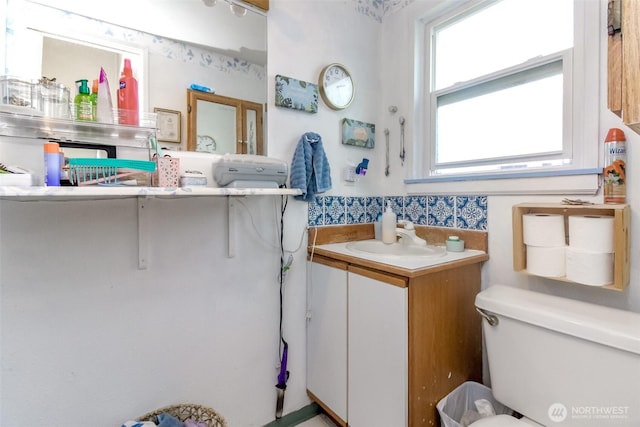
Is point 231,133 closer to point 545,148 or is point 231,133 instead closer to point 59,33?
point 59,33

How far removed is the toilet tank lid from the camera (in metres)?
0.79

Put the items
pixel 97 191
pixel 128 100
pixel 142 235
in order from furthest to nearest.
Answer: pixel 142 235 → pixel 128 100 → pixel 97 191

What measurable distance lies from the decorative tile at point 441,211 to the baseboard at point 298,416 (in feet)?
3.90

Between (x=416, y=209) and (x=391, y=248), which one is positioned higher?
(x=416, y=209)

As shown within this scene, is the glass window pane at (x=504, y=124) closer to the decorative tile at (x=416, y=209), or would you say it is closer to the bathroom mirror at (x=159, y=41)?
the decorative tile at (x=416, y=209)

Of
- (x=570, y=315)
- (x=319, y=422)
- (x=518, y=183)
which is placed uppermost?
(x=518, y=183)

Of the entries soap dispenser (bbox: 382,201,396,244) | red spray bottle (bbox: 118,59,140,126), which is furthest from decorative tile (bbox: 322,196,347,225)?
red spray bottle (bbox: 118,59,140,126)

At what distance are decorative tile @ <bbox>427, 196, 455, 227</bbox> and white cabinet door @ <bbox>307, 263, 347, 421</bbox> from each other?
63 cm

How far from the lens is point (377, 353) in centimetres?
113

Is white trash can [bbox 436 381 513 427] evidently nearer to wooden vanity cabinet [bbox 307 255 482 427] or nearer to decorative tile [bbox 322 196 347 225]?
wooden vanity cabinet [bbox 307 255 482 427]

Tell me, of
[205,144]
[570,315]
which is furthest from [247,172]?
[570,315]

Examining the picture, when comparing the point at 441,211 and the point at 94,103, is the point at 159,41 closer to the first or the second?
the point at 94,103

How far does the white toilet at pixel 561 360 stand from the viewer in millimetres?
792

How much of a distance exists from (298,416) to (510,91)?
193cm
